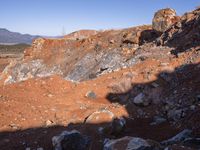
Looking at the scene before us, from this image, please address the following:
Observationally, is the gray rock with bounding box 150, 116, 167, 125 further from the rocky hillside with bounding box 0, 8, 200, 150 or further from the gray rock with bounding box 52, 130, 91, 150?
the gray rock with bounding box 52, 130, 91, 150

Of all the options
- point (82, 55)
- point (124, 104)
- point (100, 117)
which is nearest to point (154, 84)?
point (124, 104)

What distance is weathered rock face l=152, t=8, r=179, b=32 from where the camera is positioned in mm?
28078

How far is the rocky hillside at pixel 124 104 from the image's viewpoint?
41.5 ft

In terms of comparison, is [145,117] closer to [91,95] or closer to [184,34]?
[91,95]

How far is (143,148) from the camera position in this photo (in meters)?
9.12

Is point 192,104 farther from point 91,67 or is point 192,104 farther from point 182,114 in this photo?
point 91,67

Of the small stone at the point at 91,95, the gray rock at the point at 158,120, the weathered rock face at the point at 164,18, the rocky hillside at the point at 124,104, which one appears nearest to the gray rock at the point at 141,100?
the rocky hillside at the point at 124,104

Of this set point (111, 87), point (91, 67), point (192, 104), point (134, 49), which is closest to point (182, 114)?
point (192, 104)

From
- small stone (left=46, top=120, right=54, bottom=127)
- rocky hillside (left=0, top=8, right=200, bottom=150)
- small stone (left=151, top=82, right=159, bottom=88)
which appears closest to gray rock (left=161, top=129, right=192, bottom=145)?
rocky hillside (left=0, top=8, right=200, bottom=150)

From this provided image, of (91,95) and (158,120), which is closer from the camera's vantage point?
(158,120)

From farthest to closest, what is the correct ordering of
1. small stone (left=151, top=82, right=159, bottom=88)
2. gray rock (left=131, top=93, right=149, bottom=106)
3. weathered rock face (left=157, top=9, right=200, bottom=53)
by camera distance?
weathered rock face (left=157, top=9, right=200, bottom=53) → small stone (left=151, top=82, right=159, bottom=88) → gray rock (left=131, top=93, right=149, bottom=106)

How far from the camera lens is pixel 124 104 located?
56.7 ft

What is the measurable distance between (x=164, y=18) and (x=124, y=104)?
1285 centimetres

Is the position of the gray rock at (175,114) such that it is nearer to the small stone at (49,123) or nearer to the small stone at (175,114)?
the small stone at (175,114)
